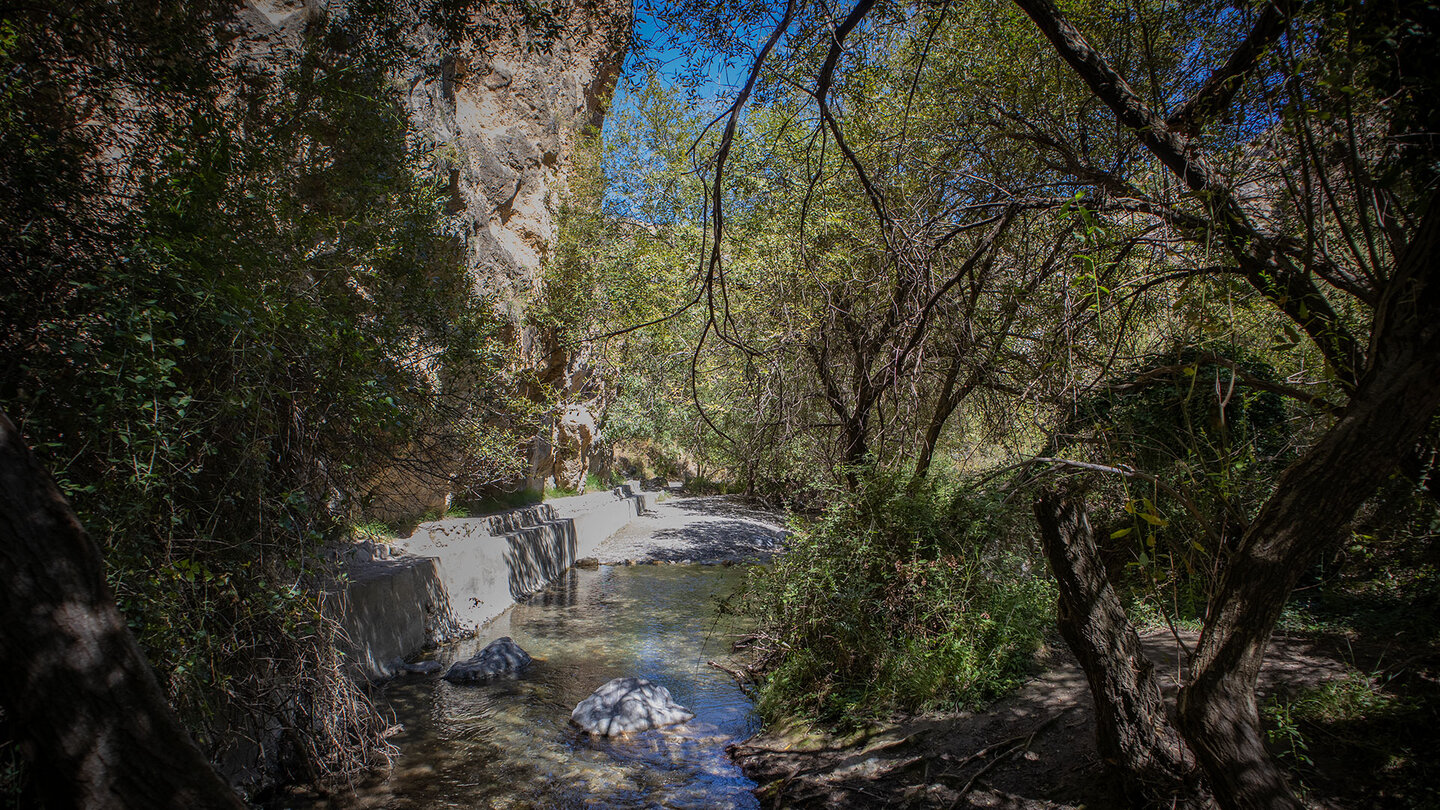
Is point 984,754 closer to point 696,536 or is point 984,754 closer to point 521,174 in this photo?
point 696,536

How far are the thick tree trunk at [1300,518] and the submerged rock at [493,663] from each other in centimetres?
668

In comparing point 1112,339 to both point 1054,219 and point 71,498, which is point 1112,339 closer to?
point 1054,219

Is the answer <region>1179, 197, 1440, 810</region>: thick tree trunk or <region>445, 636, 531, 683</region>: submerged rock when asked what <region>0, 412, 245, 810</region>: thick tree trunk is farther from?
<region>445, 636, 531, 683</region>: submerged rock

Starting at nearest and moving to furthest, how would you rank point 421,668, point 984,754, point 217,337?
1. point 217,337
2. point 984,754
3. point 421,668

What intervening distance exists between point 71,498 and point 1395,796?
6.20 metres

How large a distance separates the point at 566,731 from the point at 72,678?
4462 mm

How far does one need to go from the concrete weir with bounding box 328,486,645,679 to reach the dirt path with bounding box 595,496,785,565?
6.18 ft

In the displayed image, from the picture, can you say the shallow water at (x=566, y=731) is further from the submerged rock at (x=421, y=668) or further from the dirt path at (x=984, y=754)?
the dirt path at (x=984, y=754)

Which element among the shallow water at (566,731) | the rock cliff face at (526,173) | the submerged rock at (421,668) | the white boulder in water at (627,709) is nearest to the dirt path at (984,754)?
the shallow water at (566,731)

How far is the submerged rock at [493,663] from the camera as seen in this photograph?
23.6 ft

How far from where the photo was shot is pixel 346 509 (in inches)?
203

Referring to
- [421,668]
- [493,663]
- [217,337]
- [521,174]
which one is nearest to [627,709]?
[493,663]

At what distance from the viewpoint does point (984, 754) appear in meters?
4.28

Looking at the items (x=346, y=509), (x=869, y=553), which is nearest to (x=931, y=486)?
(x=869, y=553)
